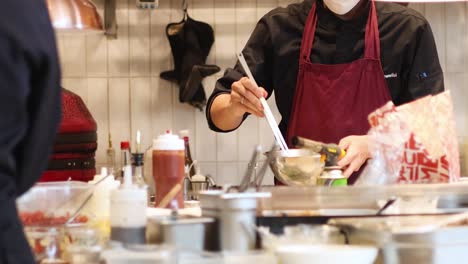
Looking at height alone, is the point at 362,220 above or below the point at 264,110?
below

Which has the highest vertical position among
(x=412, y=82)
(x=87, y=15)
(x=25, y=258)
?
(x=87, y=15)

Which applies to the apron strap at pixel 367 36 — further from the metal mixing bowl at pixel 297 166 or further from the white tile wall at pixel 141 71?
the white tile wall at pixel 141 71

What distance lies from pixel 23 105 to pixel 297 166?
2.36 ft

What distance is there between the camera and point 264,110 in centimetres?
177

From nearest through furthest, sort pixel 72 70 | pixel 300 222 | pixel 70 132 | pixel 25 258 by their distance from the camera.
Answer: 1. pixel 25 258
2. pixel 300 222
3. pixel 70 132
4. pixel 72 70

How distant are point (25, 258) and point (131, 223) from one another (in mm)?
181

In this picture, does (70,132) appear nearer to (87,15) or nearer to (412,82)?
(87,15)

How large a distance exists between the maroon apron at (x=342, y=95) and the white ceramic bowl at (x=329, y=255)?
40.6 inches

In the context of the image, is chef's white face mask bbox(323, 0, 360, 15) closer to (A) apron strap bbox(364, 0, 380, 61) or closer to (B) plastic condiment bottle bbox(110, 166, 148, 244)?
(A) apron strap bbox(364, 0, 380, 61)

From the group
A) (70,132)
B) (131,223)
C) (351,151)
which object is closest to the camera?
(131,223)

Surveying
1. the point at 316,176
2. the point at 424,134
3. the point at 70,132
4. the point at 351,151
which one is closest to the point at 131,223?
the point at 316,176

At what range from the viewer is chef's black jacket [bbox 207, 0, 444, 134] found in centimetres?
207

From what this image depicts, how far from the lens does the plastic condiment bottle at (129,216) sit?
1.06 m

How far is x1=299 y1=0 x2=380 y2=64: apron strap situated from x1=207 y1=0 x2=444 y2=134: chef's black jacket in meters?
0.02
